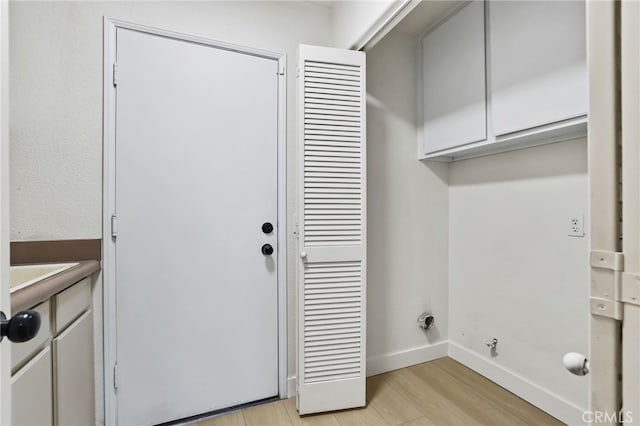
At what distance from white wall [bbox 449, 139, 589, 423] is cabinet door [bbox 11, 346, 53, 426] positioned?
2.28 meters

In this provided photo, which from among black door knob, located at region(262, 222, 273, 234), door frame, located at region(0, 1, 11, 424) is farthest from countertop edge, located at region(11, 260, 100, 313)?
black door knob, located at region(262, 222, 273, 234)

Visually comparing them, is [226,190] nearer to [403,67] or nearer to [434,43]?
[403,67]

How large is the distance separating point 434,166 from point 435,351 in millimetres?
1437

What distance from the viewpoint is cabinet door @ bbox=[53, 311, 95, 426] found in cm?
105

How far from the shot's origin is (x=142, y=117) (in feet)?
5.00

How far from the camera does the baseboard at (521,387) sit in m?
1.57

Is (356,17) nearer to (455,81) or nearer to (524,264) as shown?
(455,81)

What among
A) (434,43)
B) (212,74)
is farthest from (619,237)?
(434,43)

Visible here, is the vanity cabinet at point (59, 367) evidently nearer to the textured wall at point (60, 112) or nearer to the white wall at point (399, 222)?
the textured wall at point (60, 112)

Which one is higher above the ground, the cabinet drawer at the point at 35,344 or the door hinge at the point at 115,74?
the door hinge at the point at 115,74

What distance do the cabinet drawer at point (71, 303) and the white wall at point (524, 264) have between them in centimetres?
233

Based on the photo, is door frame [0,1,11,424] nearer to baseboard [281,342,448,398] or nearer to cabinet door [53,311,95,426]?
cabinet door [53,311,95,426]

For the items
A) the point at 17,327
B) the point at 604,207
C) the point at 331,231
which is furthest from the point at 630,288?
the point at 331,231

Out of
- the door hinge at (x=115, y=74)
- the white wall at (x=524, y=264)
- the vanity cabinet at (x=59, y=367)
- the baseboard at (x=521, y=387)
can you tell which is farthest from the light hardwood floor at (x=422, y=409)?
the door hinge at (x=115, y=74)
